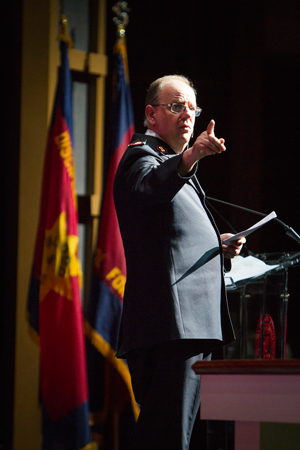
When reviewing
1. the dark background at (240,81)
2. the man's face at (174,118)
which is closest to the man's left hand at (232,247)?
the man's face at (174,118)

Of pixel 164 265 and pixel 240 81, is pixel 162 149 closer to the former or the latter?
pixel 164 265

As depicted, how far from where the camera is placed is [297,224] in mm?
3291

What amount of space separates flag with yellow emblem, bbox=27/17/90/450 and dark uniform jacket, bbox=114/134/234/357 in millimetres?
1516

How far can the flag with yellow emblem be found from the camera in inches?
114

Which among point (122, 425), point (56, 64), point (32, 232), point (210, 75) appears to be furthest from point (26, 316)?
point (210, 75)

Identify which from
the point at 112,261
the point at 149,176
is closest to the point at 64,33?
the point at 112,261

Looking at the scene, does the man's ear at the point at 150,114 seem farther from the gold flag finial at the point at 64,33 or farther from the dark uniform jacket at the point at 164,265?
the gold flag finial at the point at 64,33

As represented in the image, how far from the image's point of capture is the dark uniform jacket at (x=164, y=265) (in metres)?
1.40

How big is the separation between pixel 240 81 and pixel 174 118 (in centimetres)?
210

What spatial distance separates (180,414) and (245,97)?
2563 millimetres

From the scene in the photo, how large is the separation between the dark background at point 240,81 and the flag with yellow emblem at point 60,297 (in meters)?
0.66

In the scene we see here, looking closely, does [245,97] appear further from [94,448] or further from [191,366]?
[191,366]

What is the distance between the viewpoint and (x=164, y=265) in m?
1.42

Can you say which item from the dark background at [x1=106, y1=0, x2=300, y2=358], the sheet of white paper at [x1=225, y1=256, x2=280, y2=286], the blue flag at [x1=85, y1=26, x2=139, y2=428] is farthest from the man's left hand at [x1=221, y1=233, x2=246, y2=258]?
the dark background at [x1=106, y1=0, x2=300, y2=358]
